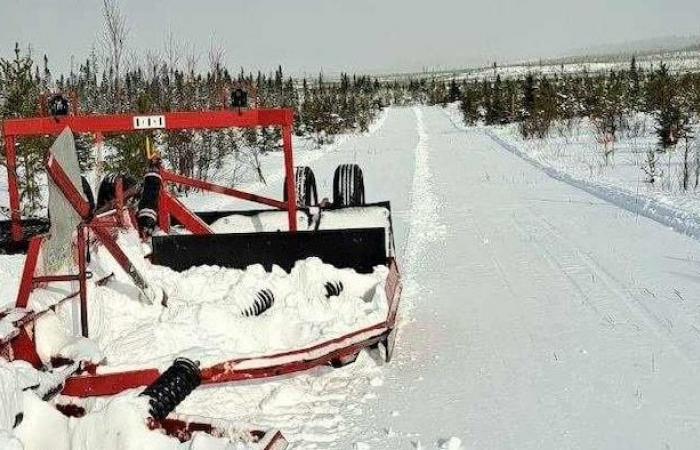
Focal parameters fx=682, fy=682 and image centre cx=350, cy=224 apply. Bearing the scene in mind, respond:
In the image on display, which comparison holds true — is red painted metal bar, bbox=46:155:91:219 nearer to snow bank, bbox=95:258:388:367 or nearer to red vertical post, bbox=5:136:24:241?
snow bank, bbox=95:258:388:367

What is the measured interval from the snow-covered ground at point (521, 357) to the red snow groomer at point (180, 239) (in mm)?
346

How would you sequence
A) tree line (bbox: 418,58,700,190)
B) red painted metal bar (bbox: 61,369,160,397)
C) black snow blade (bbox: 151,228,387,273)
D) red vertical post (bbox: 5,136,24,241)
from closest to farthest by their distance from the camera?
red painted metal bar (bbox: 61,369,160,397) < black snow blade (bbox: 151,228,387,273) < red vertical post (bbox: 5,136,24,241) < tree line (bbox: 418,58,700,190)

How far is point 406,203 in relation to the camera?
1287 cm

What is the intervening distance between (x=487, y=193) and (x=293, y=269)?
9154mm

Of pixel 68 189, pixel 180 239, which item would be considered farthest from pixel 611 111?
pixel 68 189

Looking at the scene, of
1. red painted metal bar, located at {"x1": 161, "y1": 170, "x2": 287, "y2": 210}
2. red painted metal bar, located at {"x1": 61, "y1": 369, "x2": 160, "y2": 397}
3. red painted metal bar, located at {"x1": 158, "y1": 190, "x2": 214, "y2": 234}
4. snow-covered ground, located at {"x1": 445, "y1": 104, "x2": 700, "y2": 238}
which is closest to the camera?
red painted metal bar, located at {"x1": 61, "y1": 369, "x2": 160, "y2": 397}

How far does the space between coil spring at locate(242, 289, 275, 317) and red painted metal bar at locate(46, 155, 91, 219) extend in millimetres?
1252

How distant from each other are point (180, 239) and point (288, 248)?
0.92m

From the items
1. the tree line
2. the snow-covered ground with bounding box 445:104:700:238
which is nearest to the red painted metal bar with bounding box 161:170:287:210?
the snow-covered ground with bounding box 445:104:700:238

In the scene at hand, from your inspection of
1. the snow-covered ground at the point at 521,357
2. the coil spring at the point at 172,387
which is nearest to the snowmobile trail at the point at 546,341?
the snow-covered ground at the point at 521,357

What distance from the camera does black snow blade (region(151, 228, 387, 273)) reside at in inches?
218

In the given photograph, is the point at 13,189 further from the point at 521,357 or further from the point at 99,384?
the point at 521,357

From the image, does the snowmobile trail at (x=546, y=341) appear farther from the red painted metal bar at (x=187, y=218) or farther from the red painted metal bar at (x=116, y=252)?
the red painted metal bar at (x=187, y=218)

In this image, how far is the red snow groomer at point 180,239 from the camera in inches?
146
